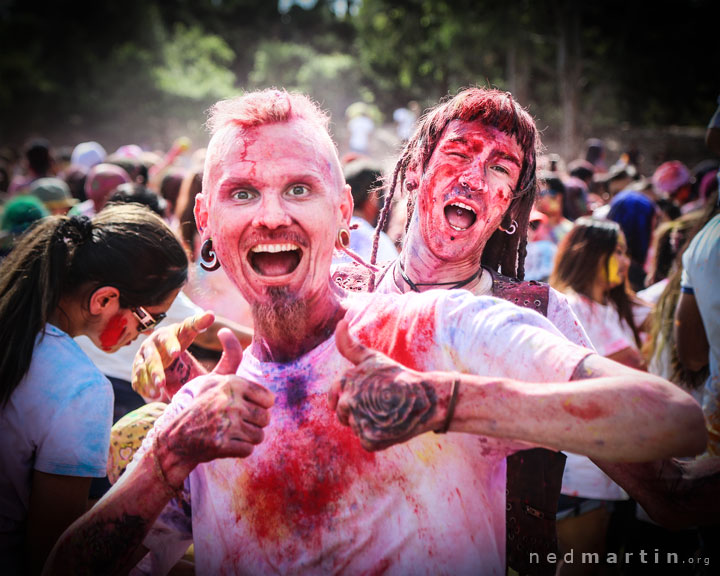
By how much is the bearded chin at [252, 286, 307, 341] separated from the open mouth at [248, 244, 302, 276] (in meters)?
0.05

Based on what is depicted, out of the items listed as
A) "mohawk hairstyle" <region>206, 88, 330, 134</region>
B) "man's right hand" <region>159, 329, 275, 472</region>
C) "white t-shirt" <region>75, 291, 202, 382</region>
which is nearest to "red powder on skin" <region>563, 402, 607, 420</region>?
"man's right hand" <region>159, 329, 275, 472</region>

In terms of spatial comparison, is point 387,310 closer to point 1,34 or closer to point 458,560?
point 458,560

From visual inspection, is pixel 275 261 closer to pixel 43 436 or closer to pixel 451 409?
pixel 451 409

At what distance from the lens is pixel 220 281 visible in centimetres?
395

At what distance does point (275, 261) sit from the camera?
177 cm

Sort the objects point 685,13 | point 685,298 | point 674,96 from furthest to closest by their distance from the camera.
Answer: point 674,96, point 685,13, point 685,298

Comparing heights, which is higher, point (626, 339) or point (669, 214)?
point (669, 214)

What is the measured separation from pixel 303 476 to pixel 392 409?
1.47ft

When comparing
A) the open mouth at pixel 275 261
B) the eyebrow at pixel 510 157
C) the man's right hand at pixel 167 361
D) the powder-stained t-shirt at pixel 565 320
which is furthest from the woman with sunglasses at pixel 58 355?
the powder-stained t-shirt at pixel 565 320

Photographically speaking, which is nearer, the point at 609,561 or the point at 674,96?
the point at 609,561

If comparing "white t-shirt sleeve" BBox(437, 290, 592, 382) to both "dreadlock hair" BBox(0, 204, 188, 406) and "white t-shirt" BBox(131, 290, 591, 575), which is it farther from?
"dreadlock hair" BBox(0, 204, 188, 406)

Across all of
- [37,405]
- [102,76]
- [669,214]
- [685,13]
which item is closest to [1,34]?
[102,76]

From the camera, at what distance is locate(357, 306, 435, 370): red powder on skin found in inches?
62.7

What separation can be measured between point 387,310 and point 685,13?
23.5m
